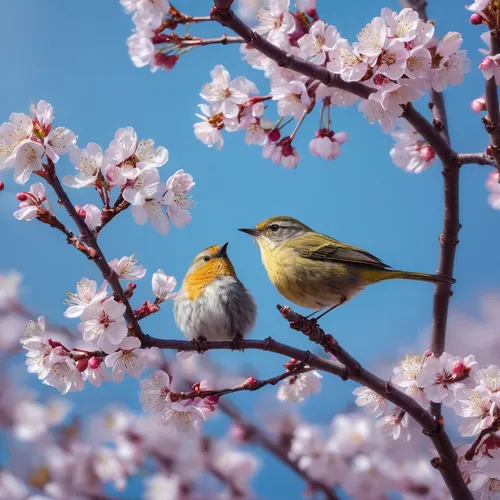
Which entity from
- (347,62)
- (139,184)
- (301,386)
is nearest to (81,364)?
(139,184)

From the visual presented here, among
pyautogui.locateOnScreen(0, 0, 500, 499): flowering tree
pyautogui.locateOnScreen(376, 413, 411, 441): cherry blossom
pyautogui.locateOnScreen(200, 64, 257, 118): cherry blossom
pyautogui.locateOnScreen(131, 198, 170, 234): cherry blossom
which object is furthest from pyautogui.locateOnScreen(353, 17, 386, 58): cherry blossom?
pyautogui.locateOnScreen(376, 413, 411, 441): cherry blossom

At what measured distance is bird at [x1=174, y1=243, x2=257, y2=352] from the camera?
103 inches

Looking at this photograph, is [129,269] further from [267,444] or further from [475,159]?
[267,444]

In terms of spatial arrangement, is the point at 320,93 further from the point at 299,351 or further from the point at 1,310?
the point at 1,310

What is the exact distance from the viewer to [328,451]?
325 cm

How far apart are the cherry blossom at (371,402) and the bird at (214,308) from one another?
22.2 inches

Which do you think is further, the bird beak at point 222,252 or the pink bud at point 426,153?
the bird beak at point 222,252

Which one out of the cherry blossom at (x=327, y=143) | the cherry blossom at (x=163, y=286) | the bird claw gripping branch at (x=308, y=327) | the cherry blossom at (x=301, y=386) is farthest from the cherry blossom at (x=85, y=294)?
the cherry blossom at (x=327, y=143)

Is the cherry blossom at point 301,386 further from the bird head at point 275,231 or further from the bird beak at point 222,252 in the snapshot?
the bird beak at point 222,252

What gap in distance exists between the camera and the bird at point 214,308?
2627 millimetres

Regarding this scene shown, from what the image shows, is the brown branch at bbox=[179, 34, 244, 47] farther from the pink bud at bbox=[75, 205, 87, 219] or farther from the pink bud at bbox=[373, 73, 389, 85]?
the pink bud at bbox=[75, 205, 87, 219]

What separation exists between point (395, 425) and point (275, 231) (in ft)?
4.04

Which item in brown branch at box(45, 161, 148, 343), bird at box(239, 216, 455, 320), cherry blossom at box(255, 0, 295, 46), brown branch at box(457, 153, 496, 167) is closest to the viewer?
brown branch at box(45, 161, 148, 343)

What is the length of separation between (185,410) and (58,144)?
2.76 feet
